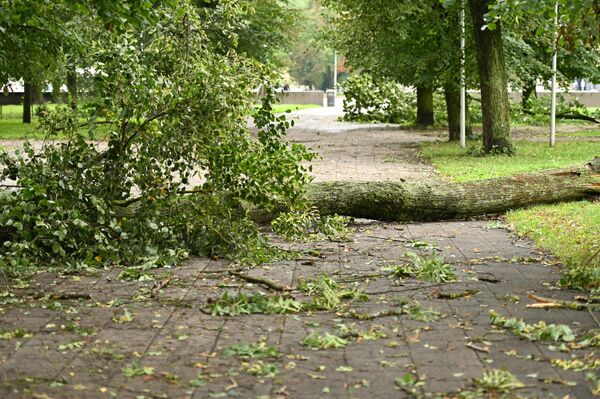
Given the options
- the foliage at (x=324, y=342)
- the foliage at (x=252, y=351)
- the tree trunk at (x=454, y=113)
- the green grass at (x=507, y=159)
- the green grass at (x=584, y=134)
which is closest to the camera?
the foliage at (x=252, y=351)

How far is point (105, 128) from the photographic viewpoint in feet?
33.3

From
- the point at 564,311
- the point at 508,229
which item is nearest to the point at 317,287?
the point at 564,311

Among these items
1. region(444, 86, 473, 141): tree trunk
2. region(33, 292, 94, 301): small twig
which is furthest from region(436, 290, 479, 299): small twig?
region(444, 86, 473, 141): tree trunk

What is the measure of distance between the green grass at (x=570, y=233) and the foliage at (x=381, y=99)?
27.1 m

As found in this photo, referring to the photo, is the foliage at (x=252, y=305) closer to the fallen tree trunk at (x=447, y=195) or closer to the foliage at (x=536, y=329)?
the foliage at (x=536, y=329)

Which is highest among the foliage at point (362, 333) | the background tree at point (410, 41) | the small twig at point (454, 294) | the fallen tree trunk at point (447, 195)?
the background tree at point (410, 41)

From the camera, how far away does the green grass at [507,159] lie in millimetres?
17922

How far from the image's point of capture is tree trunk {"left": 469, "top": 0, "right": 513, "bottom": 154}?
21.2 metres

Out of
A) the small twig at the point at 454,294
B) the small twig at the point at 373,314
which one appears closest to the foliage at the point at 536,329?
the small twig at the point at 373,314

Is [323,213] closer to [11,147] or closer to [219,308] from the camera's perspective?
[219,308]

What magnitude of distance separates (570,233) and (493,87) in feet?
36.5

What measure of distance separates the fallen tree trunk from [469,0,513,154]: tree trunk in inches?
315

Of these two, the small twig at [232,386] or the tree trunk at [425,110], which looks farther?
the tree trunk at [425,110]

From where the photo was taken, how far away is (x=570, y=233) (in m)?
10.6
